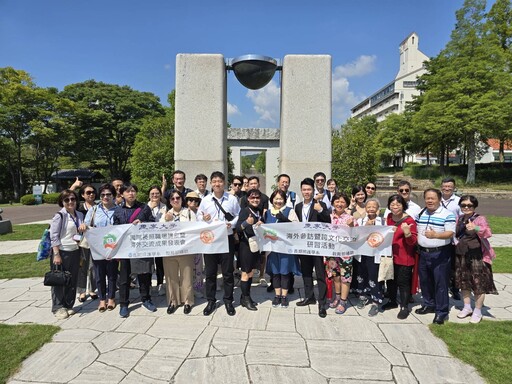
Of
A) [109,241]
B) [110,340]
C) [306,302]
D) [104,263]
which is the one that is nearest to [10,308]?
[104,263]

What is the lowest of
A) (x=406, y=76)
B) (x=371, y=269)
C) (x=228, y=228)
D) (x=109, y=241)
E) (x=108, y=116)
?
(x=371, y=269)

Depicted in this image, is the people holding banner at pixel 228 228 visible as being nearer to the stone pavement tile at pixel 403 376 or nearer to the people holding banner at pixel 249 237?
the people holding banner at pixel 249 237

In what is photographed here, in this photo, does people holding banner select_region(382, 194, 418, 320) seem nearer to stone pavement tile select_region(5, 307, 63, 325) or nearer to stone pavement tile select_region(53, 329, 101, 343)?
stone pavement tile select_region(53, 329, 101, 343)

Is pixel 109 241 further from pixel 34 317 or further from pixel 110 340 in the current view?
pixel 34 317

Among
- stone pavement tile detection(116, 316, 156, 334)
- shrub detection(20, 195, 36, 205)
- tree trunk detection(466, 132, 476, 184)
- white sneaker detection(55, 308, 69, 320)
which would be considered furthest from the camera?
tree trunk detection(466, 132, 476, 184)

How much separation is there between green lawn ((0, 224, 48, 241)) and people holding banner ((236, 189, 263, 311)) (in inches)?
344

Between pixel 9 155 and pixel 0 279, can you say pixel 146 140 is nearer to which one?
pixel 0 279

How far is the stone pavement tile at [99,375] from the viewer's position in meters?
2.88

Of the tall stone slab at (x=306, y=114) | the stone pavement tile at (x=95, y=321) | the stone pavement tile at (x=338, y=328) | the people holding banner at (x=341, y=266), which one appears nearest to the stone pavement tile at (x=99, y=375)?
the stone pavement tile at (x=95, y=321)

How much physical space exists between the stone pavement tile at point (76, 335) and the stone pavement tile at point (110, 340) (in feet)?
0.33

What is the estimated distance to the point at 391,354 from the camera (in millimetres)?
3297

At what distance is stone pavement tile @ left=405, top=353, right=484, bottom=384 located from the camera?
2881 millimetres

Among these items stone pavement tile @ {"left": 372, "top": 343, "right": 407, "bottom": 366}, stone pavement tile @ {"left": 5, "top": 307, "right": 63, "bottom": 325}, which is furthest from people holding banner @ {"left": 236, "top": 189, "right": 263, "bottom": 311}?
stone pavement tile @ {"left": 5, "top": 307, "right": 63, "bottom": 325}

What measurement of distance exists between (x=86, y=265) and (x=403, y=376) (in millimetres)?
4365
